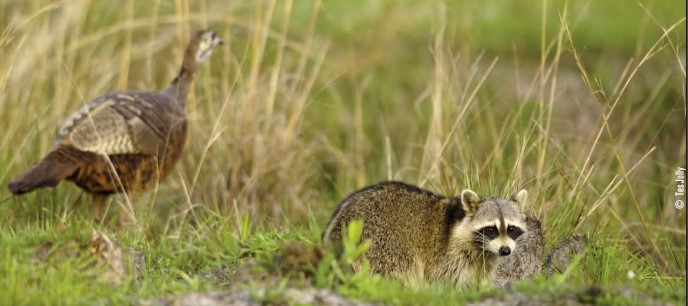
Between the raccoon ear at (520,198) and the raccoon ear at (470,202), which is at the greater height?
the raccoon ear at (520,198)

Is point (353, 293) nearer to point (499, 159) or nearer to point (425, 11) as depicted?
point (499, 159)

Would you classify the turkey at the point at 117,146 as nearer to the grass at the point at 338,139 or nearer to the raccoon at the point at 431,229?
the grass at the point at 338,139

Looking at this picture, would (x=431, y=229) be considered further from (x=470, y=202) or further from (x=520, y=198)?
(x=520, y=198)

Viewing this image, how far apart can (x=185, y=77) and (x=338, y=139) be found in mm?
3543

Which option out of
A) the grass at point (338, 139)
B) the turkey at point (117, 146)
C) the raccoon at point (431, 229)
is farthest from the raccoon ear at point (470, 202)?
the turkey at point (117, 146)

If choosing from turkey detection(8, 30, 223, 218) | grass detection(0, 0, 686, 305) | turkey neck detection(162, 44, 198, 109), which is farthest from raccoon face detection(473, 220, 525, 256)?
turkey neck detection(162, 44, 198, 109)

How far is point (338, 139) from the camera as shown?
13227 millimetres

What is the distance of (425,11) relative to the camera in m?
14.3

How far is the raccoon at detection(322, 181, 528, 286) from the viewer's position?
7.11m

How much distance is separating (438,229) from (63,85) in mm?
4083

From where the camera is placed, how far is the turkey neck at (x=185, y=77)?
32.0 ft

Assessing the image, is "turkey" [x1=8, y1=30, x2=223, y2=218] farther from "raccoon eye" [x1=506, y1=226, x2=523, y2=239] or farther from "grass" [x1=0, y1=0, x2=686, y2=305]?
"raccoon eye" [x1=506, y1=226, x2=523, y2=239]

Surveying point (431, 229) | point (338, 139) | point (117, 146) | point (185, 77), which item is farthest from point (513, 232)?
point (338, 139)

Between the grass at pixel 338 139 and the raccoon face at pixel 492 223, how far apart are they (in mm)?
450
